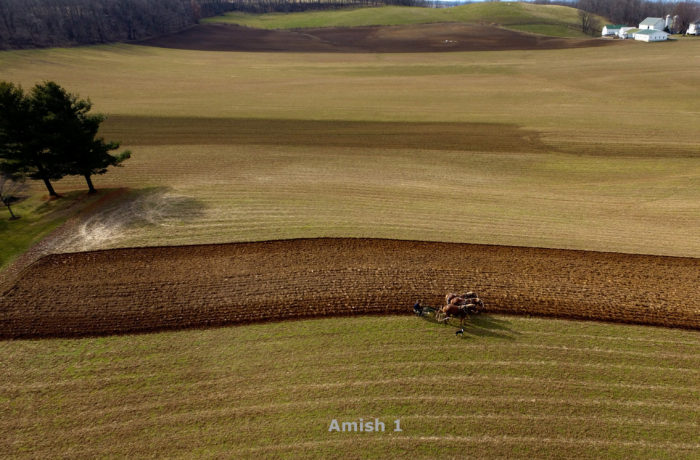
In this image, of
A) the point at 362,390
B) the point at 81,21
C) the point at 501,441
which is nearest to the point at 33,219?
the point at 362,390

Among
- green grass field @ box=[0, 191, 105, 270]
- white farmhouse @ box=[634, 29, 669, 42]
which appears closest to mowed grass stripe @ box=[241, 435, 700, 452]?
green grass field @ box=[0, 191, 105, 270]

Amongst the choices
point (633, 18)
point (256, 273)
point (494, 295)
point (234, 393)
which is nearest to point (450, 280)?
point (494, 295)

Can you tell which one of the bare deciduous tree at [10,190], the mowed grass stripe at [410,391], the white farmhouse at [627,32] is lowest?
the mowed grass stripe at [410,391]

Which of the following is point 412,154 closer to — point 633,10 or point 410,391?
point 410,391

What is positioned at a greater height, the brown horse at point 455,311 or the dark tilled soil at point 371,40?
the dark tilled soil at point 371,40

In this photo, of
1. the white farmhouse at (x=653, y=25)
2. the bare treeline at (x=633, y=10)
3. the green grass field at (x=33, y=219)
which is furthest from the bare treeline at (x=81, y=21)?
the bare treeline at (x=633, y=10)

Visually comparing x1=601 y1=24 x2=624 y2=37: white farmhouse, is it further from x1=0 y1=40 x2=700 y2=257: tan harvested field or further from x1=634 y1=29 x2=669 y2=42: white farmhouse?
x1=0 y1=40 x2=700 y2=257: tan harvested field

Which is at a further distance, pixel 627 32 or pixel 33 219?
pixel 627 32

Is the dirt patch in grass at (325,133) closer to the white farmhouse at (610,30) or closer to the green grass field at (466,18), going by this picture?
the green grass field at (466,18)
